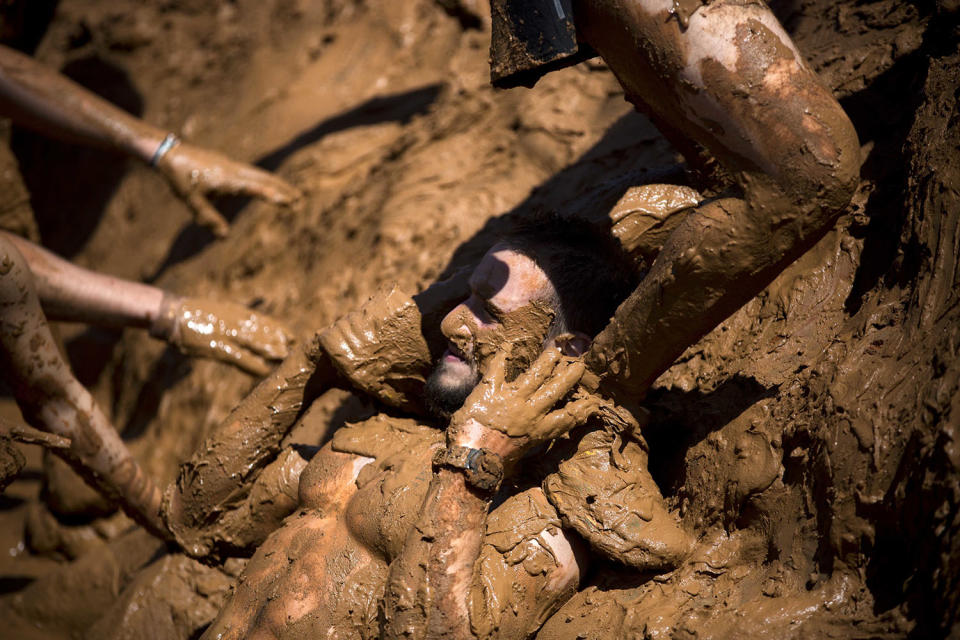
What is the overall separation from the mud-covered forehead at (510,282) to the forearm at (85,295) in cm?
215

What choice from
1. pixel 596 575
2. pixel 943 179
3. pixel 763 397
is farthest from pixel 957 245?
pixel 596 575

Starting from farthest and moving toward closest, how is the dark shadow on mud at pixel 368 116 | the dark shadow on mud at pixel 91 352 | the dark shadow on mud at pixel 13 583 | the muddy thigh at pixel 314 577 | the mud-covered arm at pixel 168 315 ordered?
the dark shadow on mud at pixel 91 352 < the dark shadow on mud at pixel 368 116 < the dark shadow on mud at pixel 13 583 < the mud-covered arm at pixel 168 315 < the muddy thigh at pixel 314 577

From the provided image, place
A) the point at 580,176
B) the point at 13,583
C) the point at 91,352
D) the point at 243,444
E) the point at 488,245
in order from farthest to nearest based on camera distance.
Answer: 1. the point at 91,352
2. the point at 13,583
3. the point at 580,176
4. the point at 488,245
5. the point at 243,444

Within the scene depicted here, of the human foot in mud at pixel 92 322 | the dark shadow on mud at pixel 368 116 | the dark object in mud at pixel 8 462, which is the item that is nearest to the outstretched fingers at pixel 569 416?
the human foot in mud at pixel 92 322

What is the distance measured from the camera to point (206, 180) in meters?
4.23

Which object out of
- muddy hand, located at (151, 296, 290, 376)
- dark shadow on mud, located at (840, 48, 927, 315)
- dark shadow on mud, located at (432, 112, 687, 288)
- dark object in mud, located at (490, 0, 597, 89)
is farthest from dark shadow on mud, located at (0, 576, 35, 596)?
dark shadow on mud, located at (840, 48, 927, 315)

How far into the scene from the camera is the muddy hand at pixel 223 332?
3.73 meters

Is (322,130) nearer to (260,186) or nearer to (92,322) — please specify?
(260,186)

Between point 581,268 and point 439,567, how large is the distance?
1121mm

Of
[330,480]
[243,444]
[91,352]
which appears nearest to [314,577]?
[330,480]

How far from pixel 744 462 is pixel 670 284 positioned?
0.59 meters

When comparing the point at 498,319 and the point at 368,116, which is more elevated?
the point at 368,116

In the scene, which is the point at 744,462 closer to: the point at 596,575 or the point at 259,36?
the point at 596,575

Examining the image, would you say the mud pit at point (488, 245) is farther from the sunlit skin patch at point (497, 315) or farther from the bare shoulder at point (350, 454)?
the bare shoulder at point (350, 454)
